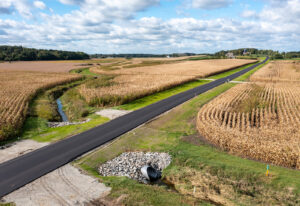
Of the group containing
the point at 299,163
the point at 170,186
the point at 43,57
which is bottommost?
the point at 170,186

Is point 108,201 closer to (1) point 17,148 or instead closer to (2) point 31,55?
(1) point 17,148

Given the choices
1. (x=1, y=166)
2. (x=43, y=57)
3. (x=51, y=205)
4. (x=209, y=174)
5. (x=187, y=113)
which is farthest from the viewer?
(x=43, y=57)

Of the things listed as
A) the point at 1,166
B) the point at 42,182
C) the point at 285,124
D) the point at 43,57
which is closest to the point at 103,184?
the point at 42,182

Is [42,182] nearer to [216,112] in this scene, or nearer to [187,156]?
[187,156]

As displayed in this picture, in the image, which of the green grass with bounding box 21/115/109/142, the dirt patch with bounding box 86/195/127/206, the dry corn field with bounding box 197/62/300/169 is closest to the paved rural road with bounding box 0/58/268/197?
the green grass with bounding box 21/115/109/142

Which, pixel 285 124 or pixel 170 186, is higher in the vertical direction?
pixel 285 124

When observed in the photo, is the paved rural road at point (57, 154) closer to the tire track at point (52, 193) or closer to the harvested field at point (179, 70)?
the tire track at point (52, 193)

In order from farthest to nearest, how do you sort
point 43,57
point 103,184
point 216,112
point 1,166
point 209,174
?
point 43,57 < point 216,112 < point 1,166 < point 209,174 < point 103,184
